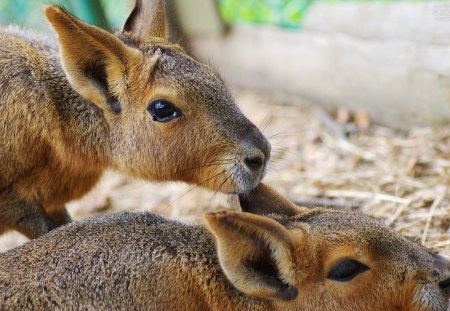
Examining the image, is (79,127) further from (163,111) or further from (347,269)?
(347,269)

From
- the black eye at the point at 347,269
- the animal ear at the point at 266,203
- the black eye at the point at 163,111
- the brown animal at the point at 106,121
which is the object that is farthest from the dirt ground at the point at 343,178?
the black eye at the point at 347,269

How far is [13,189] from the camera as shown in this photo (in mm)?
4117

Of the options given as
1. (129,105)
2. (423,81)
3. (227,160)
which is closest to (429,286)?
(227,160)

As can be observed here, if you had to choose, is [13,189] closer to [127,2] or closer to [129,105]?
[129,105]

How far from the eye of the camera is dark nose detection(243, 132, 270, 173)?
3752 millimetres

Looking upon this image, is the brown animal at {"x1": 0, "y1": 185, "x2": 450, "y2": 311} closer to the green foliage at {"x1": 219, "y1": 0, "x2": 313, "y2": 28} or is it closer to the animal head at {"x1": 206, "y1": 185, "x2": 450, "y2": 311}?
the animal head at {"x1": 206, "y1": 185, "x2": 450, "y2": 311}

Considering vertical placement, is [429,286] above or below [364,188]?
above

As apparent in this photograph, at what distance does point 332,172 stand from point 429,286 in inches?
125

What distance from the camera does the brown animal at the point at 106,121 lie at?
383 centimetres

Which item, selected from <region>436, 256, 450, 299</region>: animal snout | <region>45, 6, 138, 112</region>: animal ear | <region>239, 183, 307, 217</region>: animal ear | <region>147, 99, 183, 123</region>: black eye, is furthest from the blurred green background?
<region>436, 256, 450, 299</region>: animal snout

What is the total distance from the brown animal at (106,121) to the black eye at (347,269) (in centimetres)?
76

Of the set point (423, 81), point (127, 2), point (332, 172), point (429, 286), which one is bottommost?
point (332, 172)

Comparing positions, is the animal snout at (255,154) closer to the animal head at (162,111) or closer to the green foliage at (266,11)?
the animal head at (162,111)

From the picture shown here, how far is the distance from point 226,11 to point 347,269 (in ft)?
19.1
